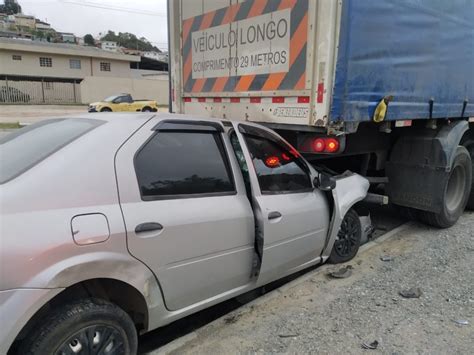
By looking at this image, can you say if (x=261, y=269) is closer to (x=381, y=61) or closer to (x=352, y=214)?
(x=352, y=214)

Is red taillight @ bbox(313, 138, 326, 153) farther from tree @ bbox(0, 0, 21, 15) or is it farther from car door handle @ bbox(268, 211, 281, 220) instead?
tree @ bbox(0, 0, 21, 15)

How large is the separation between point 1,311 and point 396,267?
11.9ft

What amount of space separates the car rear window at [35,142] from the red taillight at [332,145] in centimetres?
223

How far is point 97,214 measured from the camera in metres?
2.20

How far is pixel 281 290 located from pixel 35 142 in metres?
2.34

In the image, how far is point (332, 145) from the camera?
3.97 m

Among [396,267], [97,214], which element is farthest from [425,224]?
[97,214]

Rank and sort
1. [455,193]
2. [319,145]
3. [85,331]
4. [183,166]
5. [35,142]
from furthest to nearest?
[455,193] < [319,145] < [183,166] < [35,142] < [85,331]

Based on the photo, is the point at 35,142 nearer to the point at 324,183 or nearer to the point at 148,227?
the point at 148,227

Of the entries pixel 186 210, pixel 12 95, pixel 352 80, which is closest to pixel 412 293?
pixel 352 80

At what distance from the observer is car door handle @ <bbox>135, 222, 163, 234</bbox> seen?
2346 mm

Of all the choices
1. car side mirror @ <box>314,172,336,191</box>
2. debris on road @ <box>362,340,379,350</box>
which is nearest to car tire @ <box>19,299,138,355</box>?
debris on road @ <box>362,340,379,350</box>

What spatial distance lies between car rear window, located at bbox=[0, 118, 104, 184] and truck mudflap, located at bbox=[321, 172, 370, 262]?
234 cm

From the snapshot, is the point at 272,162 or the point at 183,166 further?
the point at 272,162
